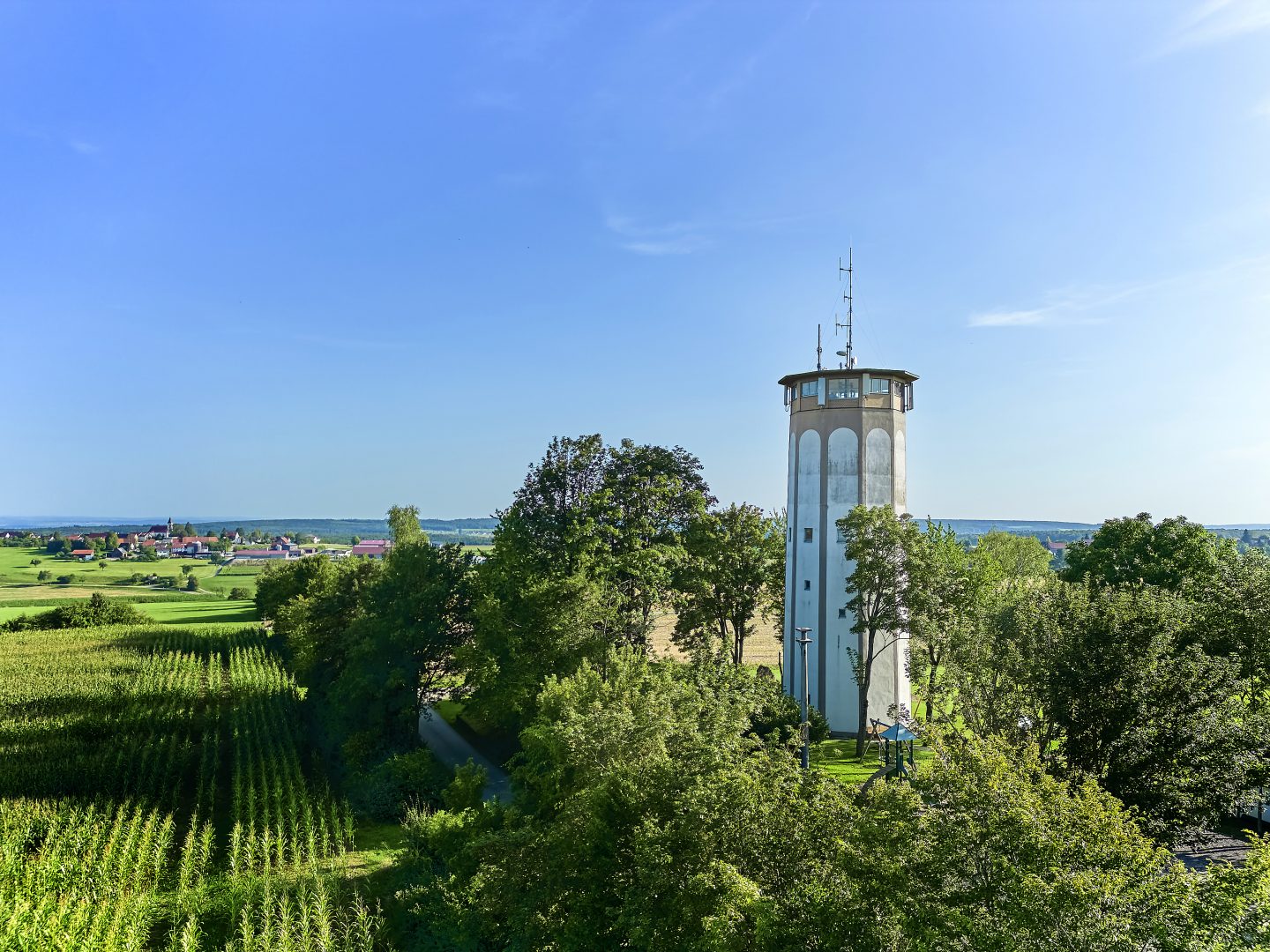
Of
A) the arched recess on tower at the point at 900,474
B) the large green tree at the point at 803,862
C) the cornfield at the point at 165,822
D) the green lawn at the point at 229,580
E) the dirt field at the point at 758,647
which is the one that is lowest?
the green lawn at the point at 229,580

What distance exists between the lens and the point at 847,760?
26.4m

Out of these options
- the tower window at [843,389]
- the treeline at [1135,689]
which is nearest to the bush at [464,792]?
the treeline at [1135,689]

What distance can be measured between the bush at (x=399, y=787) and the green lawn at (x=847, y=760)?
13.0m

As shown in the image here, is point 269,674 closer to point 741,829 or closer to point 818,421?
point 818,421

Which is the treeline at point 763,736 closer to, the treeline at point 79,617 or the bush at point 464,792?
the bush at point 464,792

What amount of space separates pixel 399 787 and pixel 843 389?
22150mm

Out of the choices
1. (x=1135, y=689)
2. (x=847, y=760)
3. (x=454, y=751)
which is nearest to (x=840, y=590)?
(x=847, y=760)

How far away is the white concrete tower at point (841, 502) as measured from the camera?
29.2 meters

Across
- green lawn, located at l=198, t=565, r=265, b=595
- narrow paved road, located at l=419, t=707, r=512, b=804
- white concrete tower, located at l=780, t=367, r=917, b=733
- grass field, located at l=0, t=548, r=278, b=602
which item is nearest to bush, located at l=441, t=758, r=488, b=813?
narrow paved road, located at l=419, t=707, r=512, b=804

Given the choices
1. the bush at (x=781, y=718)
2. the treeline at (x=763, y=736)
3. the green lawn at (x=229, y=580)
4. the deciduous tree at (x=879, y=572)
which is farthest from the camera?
the green lawn at (x=229, y=580)

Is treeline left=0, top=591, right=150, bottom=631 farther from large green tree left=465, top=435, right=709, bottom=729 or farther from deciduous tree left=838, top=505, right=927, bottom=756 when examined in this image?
deciduous tree left=838, top=505, right=927, bottom=756

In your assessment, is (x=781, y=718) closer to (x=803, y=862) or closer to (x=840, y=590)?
(x=840, y=590)

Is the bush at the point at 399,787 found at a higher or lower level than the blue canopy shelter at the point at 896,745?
lower

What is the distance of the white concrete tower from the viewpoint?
29.2m
